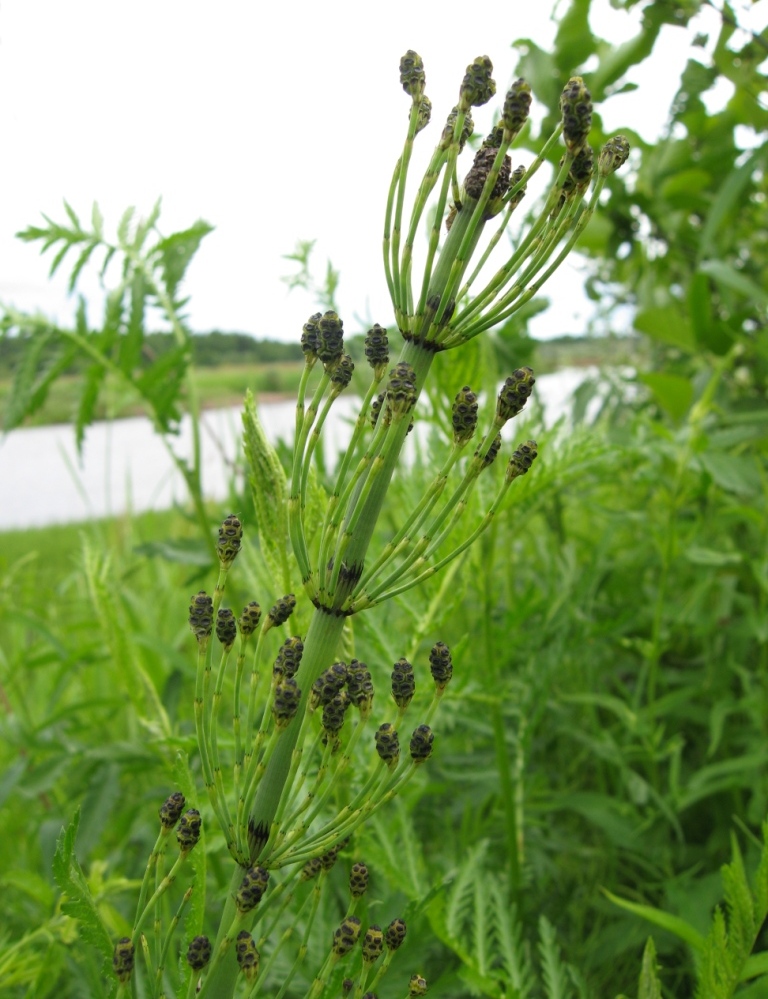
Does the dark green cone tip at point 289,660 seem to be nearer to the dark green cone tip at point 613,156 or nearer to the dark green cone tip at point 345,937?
the dark green cone tip at point 345,937

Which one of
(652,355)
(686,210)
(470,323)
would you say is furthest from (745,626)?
(652,355)

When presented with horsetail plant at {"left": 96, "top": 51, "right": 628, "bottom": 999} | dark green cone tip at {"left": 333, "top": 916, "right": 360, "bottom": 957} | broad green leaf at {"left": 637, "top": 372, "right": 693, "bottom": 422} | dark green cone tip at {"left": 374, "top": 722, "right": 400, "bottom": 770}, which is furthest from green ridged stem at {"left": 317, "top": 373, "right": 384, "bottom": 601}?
broad green leaf at {"left": 637, "top": 372, "right": 693, "bottom": 422}

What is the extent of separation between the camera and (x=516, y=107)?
52 centimetres

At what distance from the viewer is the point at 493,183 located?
21.2 inches

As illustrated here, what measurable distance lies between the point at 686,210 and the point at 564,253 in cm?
157

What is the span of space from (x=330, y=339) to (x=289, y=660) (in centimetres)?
21

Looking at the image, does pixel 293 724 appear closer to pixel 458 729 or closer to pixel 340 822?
pixel 340 822

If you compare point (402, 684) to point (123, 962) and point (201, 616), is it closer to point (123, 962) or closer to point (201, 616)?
point (201, 616)

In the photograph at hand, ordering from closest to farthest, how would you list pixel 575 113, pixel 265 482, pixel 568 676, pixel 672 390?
1. pixel 575 113
2. pixel 265 482
3. pixel 672 390
4. pixel 568 676

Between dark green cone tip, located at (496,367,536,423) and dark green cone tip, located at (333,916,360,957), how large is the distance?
34 centimetres

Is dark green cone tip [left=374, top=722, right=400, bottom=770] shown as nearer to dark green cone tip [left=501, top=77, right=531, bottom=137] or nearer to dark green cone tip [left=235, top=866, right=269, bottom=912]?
dark green cone tip [left=235, top=866, right=269, bottom=912]

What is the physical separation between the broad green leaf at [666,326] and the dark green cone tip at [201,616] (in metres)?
1.33

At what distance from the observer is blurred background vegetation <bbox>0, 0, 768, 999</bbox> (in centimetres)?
104

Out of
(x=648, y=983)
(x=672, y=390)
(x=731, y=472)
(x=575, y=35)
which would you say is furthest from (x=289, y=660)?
(x=575, y=35)
